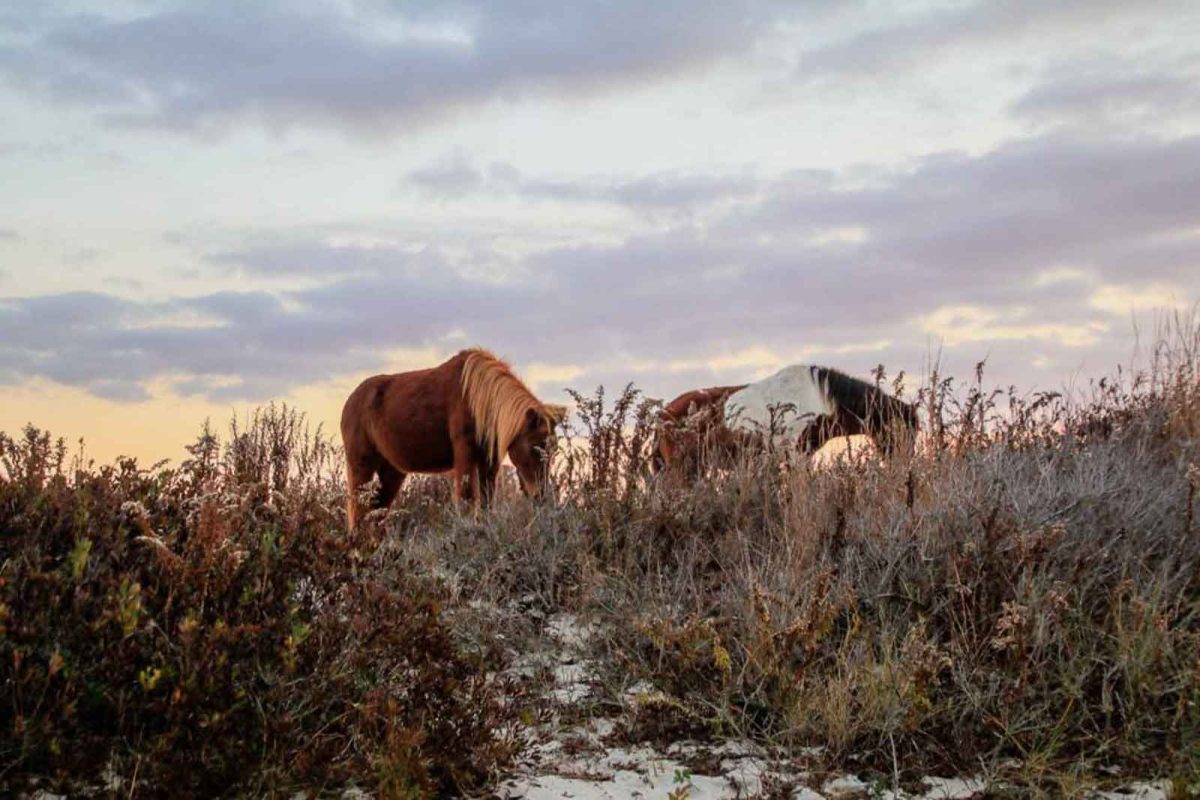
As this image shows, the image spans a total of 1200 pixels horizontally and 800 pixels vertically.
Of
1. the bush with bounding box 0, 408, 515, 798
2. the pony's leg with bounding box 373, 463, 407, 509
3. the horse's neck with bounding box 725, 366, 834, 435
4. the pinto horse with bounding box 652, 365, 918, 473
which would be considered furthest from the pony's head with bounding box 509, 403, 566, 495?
the bush with bounding box 0, 408, 515, 798

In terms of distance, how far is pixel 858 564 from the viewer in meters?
5.70

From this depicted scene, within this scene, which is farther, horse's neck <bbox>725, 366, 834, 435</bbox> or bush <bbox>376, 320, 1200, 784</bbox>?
horse's neck <bbox>725, 366, 834, 435</bbox>

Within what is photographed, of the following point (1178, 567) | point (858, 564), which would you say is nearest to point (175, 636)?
point (858, 564)

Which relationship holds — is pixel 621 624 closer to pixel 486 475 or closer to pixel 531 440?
pixel 531 440

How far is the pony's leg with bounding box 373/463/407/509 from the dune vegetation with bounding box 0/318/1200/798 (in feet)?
20.1

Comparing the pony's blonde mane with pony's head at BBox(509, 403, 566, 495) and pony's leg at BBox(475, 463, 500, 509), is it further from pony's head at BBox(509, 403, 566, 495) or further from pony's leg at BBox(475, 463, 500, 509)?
pony's leg at BBox(475, 463, 500, 509)

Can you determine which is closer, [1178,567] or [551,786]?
[551,786]

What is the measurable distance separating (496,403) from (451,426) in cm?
70

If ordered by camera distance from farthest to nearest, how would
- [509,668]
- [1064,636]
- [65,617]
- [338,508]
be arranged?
[509,668], [1064,636], [338,508], [65,617]

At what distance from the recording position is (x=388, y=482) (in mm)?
13266

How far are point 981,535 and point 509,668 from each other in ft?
8.08

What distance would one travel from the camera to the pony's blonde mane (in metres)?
11.1

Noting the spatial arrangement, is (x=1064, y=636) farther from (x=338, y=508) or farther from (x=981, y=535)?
(x=338, y=508)

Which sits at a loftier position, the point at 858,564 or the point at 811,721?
the point at 858,564
